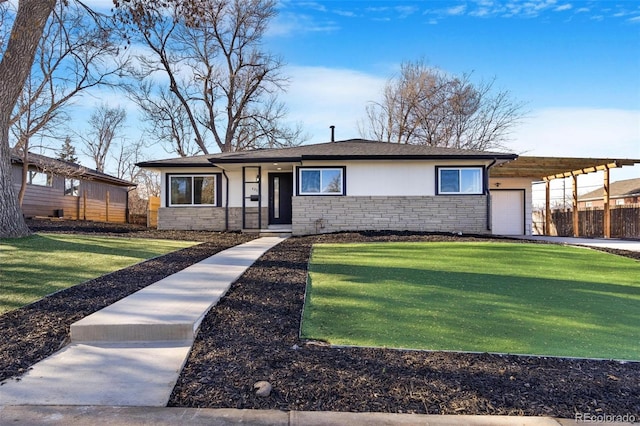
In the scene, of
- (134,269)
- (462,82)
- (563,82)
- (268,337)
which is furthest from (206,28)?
(268,337)

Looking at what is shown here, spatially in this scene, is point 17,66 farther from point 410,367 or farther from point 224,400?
point 410,367

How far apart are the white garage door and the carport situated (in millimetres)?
999

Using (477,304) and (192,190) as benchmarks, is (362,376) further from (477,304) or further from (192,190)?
(192,190)

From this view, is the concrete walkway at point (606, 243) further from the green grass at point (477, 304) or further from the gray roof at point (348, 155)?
the green grass at point (477, 304)

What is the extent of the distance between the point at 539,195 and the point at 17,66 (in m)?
42.0

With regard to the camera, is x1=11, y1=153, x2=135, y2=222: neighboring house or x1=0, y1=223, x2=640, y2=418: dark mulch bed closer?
x1=0, y1=223, x2=640, y2=418: dark mulch bed

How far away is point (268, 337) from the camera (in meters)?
3.95

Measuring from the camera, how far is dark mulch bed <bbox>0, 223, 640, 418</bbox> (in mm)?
2775

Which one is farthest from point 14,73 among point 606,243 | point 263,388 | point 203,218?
point 606,243

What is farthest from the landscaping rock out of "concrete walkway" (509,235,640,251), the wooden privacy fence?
the wooden privacy fence

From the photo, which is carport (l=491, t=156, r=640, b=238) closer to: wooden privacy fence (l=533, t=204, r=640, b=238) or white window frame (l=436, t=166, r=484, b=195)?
wooden privacy fence (l=533, t=204, r=640, b=238)

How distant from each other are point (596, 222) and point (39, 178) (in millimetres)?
28605

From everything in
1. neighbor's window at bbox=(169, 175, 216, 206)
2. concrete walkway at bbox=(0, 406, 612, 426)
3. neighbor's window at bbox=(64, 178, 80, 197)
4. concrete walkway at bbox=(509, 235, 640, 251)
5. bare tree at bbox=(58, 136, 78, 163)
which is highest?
bare tree at bbox=(58, 136, 78, 163)

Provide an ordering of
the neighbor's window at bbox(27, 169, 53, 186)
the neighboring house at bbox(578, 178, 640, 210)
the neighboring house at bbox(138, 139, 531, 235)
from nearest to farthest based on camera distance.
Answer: the neighboring house at bbox(138, 139, 531, 235), the neighbor's window at bbox(27, 169, 53, 186), the neighboring house at bbox(578, 178, 640, 210)
